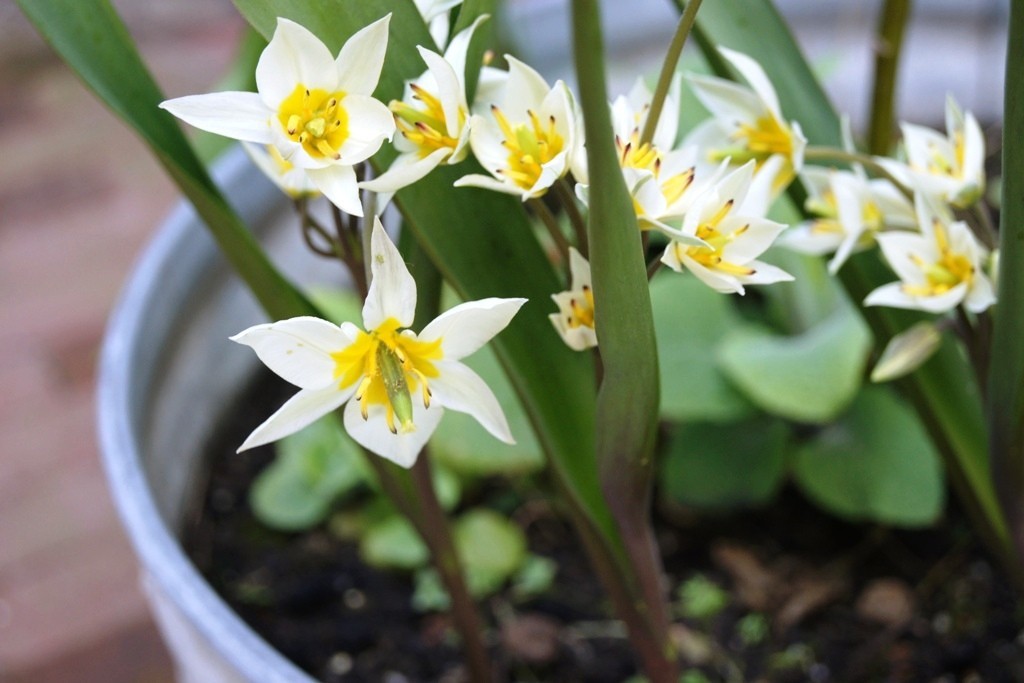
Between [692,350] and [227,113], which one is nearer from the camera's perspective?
[227,113]

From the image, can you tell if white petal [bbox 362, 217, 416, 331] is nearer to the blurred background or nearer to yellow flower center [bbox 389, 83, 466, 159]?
yellow flower center [bbox 389, 83, 466, 159]

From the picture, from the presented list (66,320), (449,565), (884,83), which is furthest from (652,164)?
(66,320)

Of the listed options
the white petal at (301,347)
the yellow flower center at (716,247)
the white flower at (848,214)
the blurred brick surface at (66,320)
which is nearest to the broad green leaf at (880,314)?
the white flower at (848,214)

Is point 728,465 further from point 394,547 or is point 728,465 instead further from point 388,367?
point 388,367

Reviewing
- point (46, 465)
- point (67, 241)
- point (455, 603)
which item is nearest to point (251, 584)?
point (455, 603)

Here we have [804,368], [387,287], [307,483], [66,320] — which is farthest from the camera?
[66,320]

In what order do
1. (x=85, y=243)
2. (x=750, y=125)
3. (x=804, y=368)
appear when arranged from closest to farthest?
(x=750, y=125)
(x=804, y=368)
(x=85, y=243)
